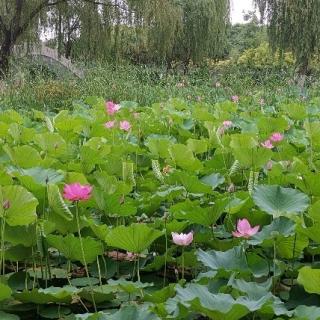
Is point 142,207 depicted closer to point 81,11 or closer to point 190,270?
point 190,270

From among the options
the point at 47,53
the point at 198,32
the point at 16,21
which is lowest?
the point at 47,53

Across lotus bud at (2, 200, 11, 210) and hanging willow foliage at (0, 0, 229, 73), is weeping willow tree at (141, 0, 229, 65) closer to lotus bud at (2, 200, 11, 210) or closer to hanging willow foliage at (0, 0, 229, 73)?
hanging willow foliage at (0, 0, 229, 73)

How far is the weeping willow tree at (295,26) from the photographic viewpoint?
13.4m

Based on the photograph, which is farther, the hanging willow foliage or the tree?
the hanging willow foliage

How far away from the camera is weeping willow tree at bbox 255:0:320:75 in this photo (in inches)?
527

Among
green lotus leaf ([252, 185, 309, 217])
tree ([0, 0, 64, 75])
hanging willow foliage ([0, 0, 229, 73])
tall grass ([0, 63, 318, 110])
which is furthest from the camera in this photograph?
hanging willow foliage ([0, 0, 229, 73])

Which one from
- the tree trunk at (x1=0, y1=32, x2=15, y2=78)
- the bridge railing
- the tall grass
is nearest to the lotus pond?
the tall grass

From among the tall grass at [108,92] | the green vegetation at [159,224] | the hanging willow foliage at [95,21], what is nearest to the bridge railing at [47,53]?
the hanging willow foliage at [95,21]

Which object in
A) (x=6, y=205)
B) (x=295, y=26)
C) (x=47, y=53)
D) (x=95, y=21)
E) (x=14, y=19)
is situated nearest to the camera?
(x=6, y=205)

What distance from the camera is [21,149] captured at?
1535 mm

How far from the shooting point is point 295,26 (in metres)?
13.6

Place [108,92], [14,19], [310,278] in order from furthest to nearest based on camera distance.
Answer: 1. [14,19]
2. [108,92]
3. [310,278]

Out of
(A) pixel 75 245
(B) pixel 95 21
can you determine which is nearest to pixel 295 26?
(B) pixel 95 21

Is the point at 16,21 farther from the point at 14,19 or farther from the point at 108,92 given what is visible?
the point at 108,92
